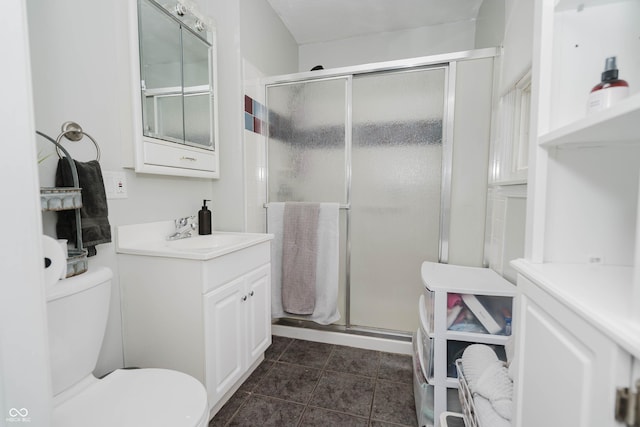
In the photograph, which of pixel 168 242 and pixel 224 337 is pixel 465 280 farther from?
pixel 168 242

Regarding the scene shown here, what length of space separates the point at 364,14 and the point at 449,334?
8.50 ft

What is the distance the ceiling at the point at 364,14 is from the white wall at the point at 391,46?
0.19 feet

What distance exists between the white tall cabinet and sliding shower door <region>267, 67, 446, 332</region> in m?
1.28

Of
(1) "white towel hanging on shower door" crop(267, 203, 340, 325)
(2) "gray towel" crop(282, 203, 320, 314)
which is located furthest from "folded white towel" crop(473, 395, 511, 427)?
(2) "gray towel" crop(282, 203, 320, 314)

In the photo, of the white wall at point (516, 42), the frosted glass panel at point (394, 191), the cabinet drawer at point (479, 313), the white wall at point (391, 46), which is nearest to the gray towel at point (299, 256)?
the frosted glass panel at point (394, 191)

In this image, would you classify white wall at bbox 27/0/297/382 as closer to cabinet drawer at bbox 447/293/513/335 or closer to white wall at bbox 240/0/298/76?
white wall at bbox 240/0/298/76

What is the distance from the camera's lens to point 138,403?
2.99 feet

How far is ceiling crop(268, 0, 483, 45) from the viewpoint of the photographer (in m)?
2.28

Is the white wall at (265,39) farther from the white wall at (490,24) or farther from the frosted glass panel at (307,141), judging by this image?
the white wall at (490,24)

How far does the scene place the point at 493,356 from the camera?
3.56ft

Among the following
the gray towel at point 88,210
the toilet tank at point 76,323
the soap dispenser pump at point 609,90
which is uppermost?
the soap dispenser pump at point 609,90

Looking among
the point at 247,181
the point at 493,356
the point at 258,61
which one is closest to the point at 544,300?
the point at 493,356

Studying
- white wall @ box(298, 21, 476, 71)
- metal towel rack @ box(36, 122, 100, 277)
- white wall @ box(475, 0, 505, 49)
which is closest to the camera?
metal towel rack @ box(36, 122, 100, 277)

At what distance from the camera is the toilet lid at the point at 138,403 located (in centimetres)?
84
